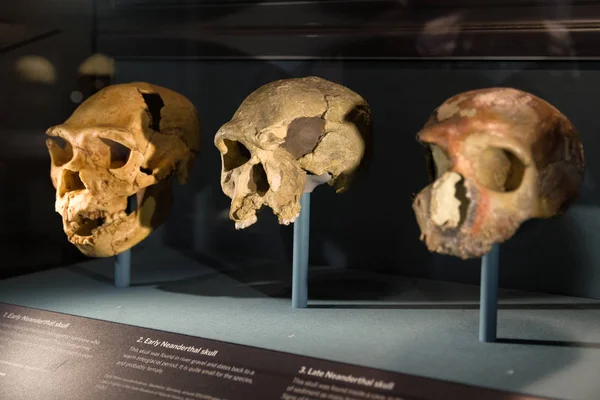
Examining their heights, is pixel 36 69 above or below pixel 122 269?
above

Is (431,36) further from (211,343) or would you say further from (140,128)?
(211,343)

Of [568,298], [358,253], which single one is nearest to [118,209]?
[358,253]

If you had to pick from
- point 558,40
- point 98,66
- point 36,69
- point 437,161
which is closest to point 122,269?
point 36,69

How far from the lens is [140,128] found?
2275 mm

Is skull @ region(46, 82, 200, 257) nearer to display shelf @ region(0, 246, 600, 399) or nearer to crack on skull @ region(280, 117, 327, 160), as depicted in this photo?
display shelf @ region(0, 246, 600, 399)

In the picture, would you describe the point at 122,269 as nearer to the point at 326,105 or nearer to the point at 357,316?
the point at 357,316

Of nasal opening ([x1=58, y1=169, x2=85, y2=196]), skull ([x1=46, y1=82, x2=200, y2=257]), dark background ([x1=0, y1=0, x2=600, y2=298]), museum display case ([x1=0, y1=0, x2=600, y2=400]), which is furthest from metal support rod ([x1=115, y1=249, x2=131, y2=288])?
dark background ([x1=0, y1=0, x2=600, y2=298])

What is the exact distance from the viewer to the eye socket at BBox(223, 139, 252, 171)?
7.04 ft

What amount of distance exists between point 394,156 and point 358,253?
360 millimetres

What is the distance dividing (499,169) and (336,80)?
968 mm

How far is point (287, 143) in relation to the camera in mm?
2041

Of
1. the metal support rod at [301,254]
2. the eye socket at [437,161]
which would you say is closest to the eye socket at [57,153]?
the metal support rod at [301,254]

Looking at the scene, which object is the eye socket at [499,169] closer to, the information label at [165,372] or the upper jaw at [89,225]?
the information label at [165,372]

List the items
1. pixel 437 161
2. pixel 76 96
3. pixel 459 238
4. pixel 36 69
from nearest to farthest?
pixel 459 238
pixel 437 161
pixel 36 69
pixel 76 96
